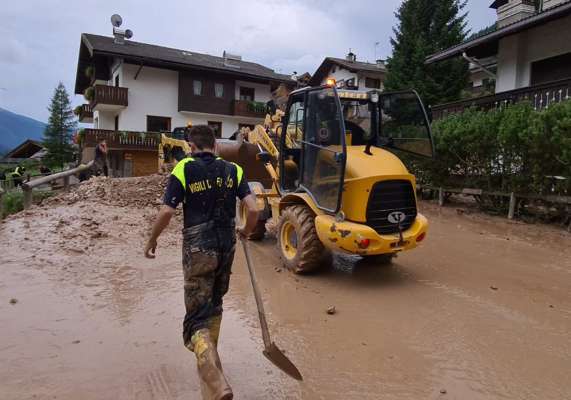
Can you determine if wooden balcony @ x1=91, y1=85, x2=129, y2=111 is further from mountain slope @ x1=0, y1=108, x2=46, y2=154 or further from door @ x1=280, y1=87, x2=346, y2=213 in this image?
mountain slope @ x1=0, y1=108, x2=46, y2=154

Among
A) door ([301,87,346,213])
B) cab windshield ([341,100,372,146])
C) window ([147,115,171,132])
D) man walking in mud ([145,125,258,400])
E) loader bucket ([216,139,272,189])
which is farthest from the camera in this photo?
window ([147,115,171,132])

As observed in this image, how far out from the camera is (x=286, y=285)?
6145 millimetres

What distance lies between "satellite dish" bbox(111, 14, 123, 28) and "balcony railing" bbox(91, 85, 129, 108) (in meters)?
5.78

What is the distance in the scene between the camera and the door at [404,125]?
6.92 metres

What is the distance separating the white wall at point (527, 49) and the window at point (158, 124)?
823 inches

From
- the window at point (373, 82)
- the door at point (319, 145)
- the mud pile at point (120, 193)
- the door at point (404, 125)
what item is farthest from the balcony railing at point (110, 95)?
the door at point (404, 125)

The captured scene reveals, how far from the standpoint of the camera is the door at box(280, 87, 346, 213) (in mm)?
5820

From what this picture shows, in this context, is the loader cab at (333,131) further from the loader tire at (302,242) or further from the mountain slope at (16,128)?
the mountain slope at (16,128)

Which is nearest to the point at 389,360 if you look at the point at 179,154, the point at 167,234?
the point at 167,234

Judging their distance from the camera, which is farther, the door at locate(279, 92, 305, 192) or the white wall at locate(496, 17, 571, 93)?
the white wall at locate(496, 17, 571, 93)

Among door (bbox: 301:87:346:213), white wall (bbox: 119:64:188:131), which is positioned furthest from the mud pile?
white wall (bbox: 119:64:188:131)

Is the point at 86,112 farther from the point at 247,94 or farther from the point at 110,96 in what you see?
the point at 247,94

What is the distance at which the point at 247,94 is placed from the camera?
33.1m

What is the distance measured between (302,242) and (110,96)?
24.1 meters
